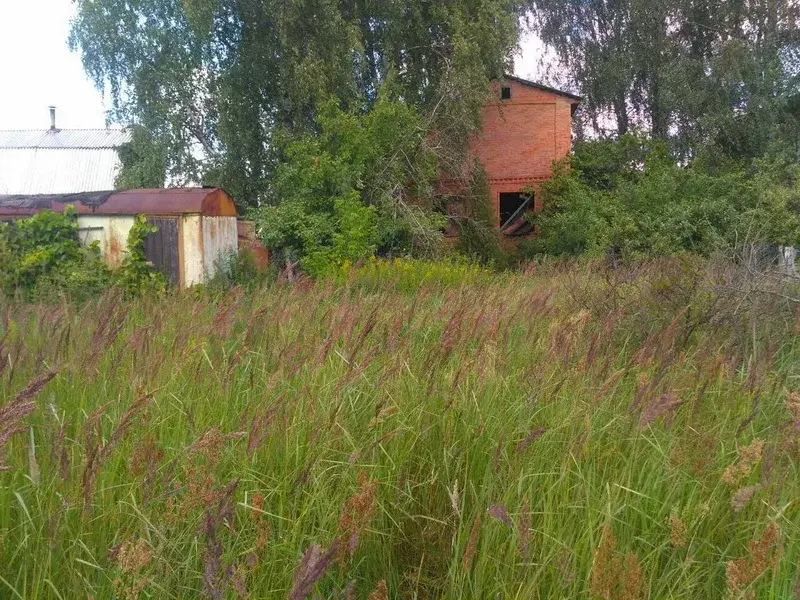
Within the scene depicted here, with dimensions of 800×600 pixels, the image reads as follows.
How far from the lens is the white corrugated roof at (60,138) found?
3055 cm

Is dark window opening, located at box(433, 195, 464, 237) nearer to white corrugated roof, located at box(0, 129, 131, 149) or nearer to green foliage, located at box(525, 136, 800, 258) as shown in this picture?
green foliage, located at box(525, 136, 800, 258)

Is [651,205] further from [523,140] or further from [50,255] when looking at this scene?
[50,255]

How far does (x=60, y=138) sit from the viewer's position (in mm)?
32094

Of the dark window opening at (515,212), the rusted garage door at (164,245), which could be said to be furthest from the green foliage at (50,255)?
the dark window opening at (515,212)

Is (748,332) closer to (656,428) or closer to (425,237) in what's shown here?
(656,428)

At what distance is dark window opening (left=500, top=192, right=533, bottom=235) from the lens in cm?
2272

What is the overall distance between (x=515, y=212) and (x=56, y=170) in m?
19.4

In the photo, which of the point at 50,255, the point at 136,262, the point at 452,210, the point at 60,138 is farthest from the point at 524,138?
the point at 60,138

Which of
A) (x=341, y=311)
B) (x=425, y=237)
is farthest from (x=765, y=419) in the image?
(x=425, y=237)

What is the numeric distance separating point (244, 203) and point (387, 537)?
709 inches

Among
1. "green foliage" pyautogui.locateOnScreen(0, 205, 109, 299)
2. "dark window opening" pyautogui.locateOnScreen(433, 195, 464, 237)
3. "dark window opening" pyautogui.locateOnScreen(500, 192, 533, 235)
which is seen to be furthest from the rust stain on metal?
"dark window opening" pyautogui.locateOnScreen(500, 192, 533, 235)

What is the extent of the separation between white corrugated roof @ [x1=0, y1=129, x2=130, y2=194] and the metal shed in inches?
719

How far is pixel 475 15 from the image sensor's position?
18719mm

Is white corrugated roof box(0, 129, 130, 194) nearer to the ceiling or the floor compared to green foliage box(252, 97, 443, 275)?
nearer to the ceiling
